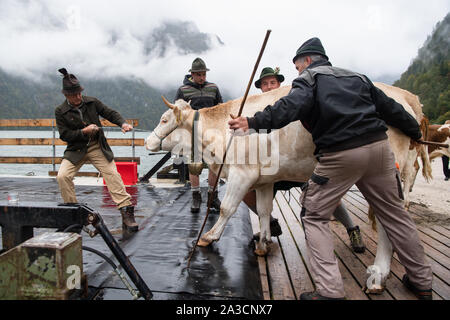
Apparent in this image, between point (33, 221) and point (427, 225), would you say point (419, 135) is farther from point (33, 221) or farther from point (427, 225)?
point (33, 221)

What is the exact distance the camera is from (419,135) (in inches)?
102

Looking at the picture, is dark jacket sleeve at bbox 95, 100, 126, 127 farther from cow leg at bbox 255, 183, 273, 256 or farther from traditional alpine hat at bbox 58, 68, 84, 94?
cow leg at bbox 255, 183, 273, 256

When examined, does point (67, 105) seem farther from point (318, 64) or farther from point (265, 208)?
point (318, 64)

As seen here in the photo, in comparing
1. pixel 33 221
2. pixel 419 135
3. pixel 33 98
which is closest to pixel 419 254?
pixel 419 135

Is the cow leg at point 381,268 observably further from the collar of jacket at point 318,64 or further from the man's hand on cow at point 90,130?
the man's hand on cow at point 90,130

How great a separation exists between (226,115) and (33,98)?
15785 centimetres

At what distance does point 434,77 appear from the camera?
2625 inches

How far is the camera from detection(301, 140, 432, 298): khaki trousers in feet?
6.93

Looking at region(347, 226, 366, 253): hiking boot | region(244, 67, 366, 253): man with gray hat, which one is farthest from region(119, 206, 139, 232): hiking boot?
region(347, 226, 366, 253): hiking boot

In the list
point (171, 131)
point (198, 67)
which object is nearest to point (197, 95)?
point (198, 67)

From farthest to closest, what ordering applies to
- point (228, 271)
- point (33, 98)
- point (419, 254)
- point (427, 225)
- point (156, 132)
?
point (33, 98) < point (427, 225) < point (156, 132) < point (228, 271) < point (419, 254)

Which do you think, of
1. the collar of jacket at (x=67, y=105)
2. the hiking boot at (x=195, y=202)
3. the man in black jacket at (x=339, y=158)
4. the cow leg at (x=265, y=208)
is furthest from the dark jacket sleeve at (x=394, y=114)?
the collar of jacket at (x=67, y=105)

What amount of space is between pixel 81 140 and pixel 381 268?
3604mm
